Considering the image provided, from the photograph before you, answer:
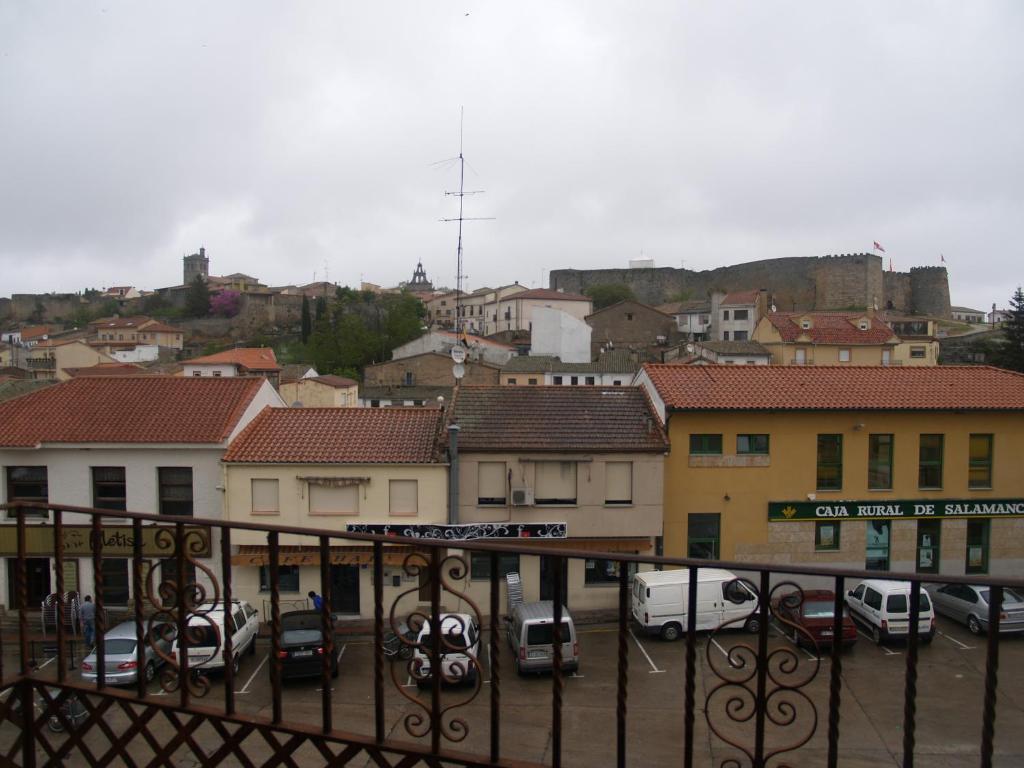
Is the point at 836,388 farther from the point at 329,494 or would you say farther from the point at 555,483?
the point at 329,494

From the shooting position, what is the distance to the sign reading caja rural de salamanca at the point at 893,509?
1517 centimetres

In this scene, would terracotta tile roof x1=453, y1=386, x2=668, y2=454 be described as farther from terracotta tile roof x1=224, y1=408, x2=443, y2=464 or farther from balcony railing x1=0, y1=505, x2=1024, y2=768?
balcony railing x1=0, y1=505, x2=1024, y2=768

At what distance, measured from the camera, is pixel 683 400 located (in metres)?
15.1

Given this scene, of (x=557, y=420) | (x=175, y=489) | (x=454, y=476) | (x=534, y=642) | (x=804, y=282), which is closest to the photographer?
(x=534, y=642)

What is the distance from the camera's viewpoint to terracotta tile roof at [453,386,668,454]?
14336 millimetres

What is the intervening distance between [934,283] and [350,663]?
227 feet

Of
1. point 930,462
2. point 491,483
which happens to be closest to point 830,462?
point 930,462

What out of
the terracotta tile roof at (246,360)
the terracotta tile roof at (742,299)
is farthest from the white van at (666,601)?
the terracotta tile roof at (742,299)

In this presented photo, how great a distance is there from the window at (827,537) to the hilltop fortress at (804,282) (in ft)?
158

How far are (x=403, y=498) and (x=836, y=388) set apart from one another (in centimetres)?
912

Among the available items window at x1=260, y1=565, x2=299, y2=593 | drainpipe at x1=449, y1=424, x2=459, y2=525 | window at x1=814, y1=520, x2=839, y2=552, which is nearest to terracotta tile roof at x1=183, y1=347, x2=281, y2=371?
window at x1=260, y1=565, x2=299, y2=593

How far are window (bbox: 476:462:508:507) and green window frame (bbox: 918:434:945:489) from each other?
27.9 feet

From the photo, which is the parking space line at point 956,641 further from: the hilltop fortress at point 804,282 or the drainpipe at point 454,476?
the hilltop fortress at point 804,282

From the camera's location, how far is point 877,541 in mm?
15336
